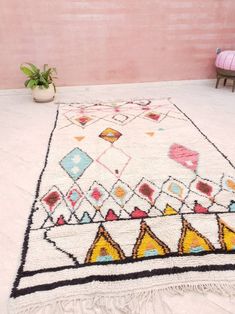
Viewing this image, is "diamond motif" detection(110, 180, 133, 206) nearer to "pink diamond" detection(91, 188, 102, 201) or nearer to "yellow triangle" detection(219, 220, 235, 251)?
"pink diamond" detection(91, 188, 102, 201)

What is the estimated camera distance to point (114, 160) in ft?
6.52

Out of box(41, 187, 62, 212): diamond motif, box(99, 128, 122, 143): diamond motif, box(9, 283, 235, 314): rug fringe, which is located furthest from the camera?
box(99, 128, 122, 143): diamond motif

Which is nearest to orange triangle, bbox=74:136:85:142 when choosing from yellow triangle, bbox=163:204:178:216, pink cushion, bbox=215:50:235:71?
yellow triangle, bbox=163:204:178:216

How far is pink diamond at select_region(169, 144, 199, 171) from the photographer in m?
1.93

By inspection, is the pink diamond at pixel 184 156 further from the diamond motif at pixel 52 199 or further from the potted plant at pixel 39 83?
the potted plant at pixel 39 83

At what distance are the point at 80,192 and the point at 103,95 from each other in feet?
6.48

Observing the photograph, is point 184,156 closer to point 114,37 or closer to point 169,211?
point 169,211

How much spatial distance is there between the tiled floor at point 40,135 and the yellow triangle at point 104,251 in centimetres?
27

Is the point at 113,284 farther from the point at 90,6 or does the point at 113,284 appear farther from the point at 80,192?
the point at 90,6

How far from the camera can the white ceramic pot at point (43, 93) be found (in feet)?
10.1

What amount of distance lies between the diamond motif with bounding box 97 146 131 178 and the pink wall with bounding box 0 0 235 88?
1743 mm

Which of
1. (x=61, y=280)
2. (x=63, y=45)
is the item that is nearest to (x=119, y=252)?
(x=61, y=280)

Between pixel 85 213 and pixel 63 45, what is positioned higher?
pixel 63 45

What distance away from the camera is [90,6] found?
10.3 ft
